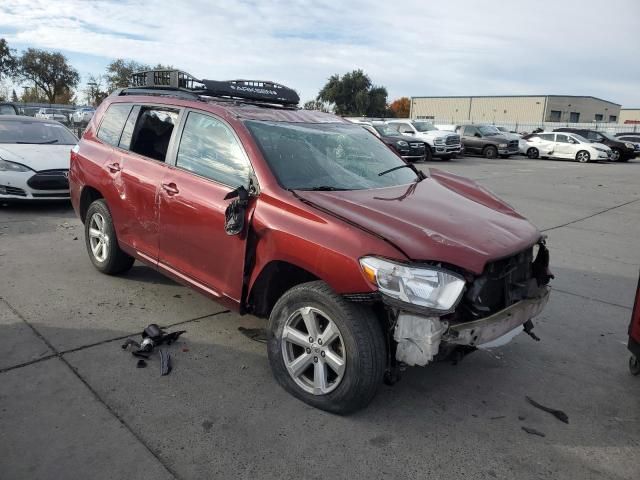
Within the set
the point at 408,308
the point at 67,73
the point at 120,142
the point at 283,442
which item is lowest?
the point at 283,442

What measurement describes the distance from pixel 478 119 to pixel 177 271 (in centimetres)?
8448

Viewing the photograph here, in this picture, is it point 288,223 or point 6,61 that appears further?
point 6,61

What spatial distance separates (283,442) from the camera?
2.87 metres

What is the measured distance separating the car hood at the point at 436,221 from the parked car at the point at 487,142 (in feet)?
82.5

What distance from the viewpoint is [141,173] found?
4500 mm

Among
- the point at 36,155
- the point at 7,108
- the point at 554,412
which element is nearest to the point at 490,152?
the point at 7,108

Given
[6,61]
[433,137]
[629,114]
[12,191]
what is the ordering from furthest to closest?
[629,114]
[6,61]
[433,137]
[12,191]

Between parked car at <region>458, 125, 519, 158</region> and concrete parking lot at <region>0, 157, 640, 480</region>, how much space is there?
23794mm

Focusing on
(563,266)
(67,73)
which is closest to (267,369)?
(563,266)

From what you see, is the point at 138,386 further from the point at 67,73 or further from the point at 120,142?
the point at 67,73

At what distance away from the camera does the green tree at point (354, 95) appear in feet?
259

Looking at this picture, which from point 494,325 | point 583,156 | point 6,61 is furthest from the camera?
point 6,61

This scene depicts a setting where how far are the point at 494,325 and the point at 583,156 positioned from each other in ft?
95.1

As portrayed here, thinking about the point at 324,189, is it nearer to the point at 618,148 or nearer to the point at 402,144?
the point at 402,144
